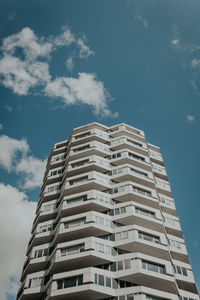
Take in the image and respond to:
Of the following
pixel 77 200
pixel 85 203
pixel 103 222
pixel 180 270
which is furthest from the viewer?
pixel 77 200

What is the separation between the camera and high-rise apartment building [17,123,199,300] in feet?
113

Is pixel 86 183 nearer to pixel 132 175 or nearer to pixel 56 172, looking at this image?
pixel 132 175

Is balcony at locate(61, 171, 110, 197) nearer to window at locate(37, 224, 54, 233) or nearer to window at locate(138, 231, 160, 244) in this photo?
window at locate(37, 224, 54, 233)

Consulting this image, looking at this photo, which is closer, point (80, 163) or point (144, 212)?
point (144, 212)

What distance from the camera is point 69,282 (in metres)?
34.6

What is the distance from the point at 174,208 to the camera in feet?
169

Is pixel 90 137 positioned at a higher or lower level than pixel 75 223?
higher

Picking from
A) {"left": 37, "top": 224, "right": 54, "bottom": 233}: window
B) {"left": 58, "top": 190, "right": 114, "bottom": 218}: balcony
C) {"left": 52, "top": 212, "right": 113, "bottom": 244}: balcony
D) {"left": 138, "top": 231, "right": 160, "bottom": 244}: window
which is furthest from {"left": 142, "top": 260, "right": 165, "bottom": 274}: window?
{"left": 37, "top": 224, "right": 54, "bottom": 233}: window


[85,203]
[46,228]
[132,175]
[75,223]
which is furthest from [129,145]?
[46,228]

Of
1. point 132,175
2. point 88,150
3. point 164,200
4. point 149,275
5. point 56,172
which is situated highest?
point 88,150

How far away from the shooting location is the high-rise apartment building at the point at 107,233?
34375 millimetres

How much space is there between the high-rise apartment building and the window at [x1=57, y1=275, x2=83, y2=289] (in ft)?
0.37

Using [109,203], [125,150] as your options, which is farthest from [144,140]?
[109,203]

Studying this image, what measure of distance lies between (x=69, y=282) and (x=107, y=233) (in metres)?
8.37
